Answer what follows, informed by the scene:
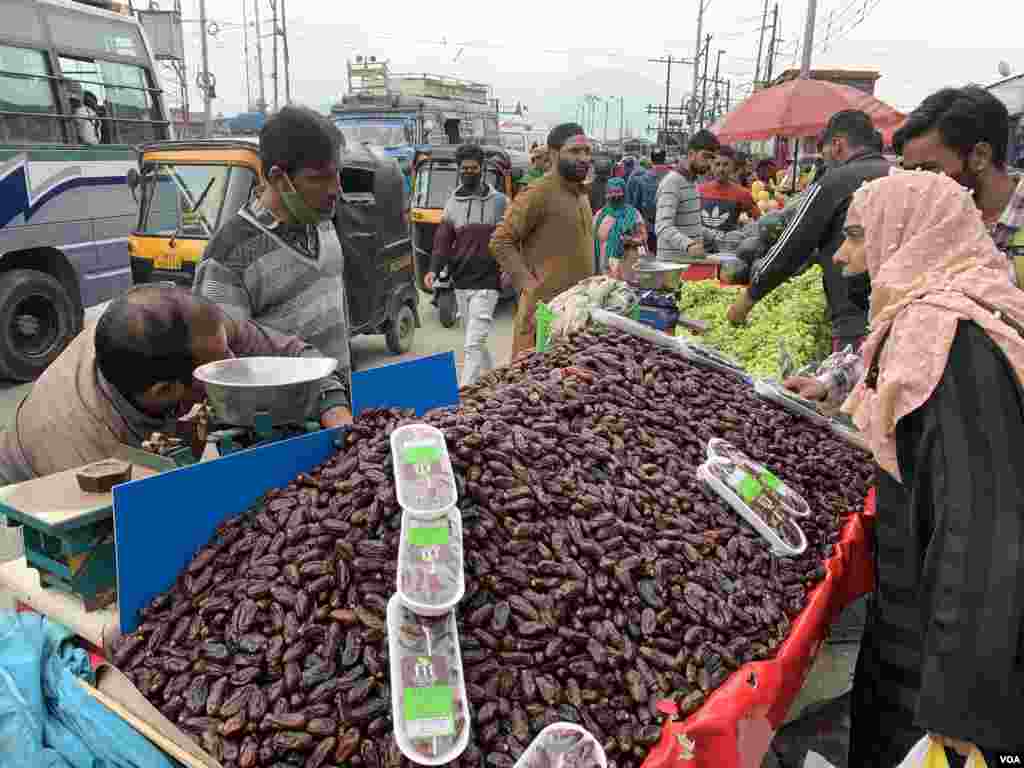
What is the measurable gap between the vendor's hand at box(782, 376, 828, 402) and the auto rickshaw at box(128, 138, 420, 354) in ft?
14.4

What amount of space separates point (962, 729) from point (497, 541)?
130 cm

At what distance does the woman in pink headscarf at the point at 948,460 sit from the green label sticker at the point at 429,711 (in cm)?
126

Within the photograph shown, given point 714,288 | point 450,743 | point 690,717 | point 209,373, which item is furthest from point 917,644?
point 714,288

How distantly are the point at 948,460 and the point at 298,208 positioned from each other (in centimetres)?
239

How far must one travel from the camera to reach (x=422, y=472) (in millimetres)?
2166

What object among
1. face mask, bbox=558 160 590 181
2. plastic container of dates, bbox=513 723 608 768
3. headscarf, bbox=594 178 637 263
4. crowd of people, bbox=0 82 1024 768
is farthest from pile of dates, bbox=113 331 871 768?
headscarf, bbox=594 178 637 263

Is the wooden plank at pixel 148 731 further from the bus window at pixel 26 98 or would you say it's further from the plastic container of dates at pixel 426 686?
the bus window at pixel 26 98

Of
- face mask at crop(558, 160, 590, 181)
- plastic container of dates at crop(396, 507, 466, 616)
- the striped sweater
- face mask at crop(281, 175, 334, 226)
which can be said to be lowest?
plastic container of dates at crop(396, 507, 466, 616)

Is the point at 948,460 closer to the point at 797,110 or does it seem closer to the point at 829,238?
the point at 829,238

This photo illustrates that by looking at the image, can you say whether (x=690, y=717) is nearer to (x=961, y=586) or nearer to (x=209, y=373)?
(x=961, y=586)

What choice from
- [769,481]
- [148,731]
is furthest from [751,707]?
[148,731]

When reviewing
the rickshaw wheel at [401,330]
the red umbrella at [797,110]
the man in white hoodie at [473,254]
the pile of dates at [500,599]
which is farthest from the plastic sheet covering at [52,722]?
the red umbrella at [797,110]

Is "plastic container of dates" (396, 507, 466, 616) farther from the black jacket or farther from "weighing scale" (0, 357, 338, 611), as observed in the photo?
the black jacket

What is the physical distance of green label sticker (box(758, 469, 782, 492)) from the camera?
2.86 meters
